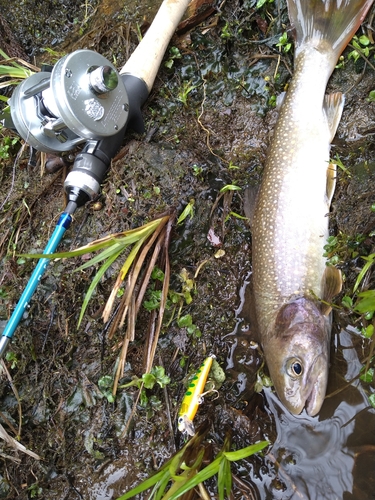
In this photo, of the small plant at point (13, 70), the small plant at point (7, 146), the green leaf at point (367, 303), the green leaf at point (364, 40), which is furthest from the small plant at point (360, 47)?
the small plant at point (7, 146)

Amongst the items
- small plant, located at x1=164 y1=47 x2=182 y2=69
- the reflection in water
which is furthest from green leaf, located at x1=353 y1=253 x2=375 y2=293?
small plant, located at x1=164 y1=47 x2=182 y2=69

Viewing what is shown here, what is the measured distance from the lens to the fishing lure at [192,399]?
225cm

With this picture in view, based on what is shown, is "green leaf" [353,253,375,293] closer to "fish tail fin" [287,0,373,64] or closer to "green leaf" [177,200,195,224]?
"green leaf" [177,200,195,224]

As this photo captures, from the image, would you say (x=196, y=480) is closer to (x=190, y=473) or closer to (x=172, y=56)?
(x=190, y=473)

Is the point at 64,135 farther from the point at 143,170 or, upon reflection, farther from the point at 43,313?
the point at 43,313

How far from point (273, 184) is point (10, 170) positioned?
2.01 meters

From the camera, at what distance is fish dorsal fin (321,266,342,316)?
2363mm

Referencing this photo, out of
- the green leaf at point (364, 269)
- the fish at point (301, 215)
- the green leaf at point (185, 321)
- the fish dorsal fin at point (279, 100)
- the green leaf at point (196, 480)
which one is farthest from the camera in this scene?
the fish dorsal fin at point (279, 100)

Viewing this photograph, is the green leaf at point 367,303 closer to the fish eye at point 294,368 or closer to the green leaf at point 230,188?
the fish eye at point 294,368

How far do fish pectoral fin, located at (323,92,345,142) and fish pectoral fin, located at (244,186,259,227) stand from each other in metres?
0.60

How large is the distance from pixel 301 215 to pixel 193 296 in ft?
2.84

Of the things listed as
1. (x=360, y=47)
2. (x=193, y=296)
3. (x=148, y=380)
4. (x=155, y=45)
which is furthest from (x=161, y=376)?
(x=360, y=47)

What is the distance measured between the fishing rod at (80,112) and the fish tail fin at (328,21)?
95cm

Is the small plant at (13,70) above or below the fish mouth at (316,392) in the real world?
above
